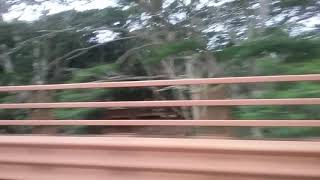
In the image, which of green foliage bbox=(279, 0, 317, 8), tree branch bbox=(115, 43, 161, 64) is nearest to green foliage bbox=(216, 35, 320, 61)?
green foliage bbox=(279, 0, 317, 8)

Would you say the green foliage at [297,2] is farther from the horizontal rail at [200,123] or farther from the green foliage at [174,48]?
the horizontal rail at [200,123]

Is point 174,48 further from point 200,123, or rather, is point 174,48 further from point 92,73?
point 200,123

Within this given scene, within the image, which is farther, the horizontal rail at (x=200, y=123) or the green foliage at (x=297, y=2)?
the green foliage at (x=297, y=2)

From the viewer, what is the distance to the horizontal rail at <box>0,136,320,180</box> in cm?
304

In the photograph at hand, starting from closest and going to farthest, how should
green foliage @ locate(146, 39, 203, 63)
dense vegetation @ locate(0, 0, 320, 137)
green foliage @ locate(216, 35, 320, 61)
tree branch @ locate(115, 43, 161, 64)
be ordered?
1. dense vegetation @ locate(0, 0, 320, 137)
2. green foliage @ locate(216, 35, 320, 61)
3. green foliage @ locate(146, 39, 203, 63)
4. tree branch @ locate(115, 43, 161, 64)

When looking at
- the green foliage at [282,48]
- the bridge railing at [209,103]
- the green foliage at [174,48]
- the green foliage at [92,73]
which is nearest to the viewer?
the bridge railing at [209,103]

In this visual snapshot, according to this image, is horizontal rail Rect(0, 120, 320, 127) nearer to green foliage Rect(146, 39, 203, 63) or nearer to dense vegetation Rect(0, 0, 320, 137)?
dense vegetation Rect(0, 0, 320, 137)

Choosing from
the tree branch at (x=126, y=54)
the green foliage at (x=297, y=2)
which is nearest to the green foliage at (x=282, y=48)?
the green foliage at (x=297, y=2)

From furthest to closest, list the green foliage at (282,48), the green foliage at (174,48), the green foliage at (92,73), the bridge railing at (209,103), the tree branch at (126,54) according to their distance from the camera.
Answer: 1. the tree branch at (126,54)
2. the green foliage at (92,73)
3. the green foliage at (174,48)
4. the green foliage at (282,48)
5. the bridge railing at (209,103)

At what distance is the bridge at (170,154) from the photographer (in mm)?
3057

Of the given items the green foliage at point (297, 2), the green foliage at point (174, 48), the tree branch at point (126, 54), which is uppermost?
the green foliage at point (297, 2)

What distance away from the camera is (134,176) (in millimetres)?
3469

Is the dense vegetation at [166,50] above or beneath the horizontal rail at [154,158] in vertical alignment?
beneath

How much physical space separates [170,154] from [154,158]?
0.43ft
